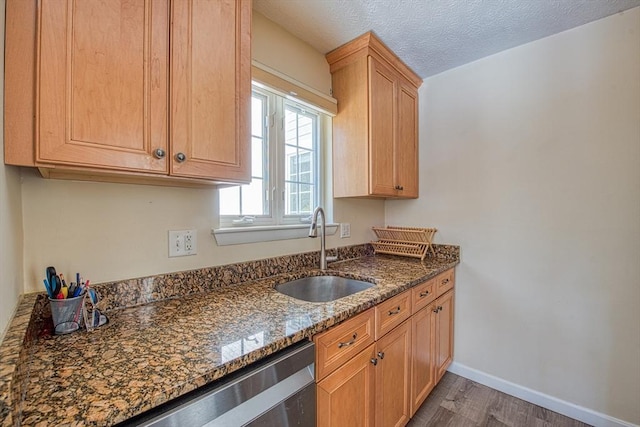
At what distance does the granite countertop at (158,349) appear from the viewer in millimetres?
537

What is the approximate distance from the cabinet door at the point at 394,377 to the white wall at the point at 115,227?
0.78 m

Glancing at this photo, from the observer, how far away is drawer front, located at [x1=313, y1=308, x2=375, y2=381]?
3.12 ft

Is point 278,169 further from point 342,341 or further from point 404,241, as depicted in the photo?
point 404,241

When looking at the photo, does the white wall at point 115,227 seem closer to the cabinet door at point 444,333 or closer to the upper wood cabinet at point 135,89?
the upper wood cabinet at point 135,89

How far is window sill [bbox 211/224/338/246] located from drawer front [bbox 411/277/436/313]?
28.9 inches

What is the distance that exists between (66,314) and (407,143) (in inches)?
84.1

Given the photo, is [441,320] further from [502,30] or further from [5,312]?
[5,312]

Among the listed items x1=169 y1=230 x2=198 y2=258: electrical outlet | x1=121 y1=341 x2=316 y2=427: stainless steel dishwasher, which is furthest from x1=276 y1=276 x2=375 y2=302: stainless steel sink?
x1=121 y1=341 x2=316 y2=427: stainless steel dishwasher

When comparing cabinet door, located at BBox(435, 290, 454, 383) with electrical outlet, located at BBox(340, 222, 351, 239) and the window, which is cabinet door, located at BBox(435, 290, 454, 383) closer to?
electrical outlet, located at BBox(340, 222, 351, 239)

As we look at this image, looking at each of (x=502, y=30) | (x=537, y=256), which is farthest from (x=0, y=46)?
(x=537, y=256)

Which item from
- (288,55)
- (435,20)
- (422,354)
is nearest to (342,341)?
(422,354)

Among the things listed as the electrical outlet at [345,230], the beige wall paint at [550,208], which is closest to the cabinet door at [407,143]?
the beige wall paint at [550,208]

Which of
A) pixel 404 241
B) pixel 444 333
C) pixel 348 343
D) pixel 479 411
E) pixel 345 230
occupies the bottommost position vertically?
pixel 479 411

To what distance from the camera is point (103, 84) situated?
803 millimetres
